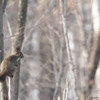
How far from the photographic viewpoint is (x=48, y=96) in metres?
11.5

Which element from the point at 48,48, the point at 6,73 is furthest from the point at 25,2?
the point at 48,48

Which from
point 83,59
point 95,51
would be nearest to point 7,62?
point 95,51

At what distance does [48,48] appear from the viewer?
11484 mm

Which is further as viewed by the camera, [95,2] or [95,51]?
[95,2]

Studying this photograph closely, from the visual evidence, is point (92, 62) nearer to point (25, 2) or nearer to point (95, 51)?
point (95, 51)

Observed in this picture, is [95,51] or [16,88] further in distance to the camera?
[95,51]

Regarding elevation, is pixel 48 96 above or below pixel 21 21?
below

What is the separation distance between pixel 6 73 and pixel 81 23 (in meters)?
7.50

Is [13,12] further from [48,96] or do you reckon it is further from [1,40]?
[1,40]

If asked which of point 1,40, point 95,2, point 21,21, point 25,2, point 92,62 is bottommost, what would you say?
point 92,62

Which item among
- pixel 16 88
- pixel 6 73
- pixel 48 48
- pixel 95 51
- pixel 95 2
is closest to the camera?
pixel 6 73

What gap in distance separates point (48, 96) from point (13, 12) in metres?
4.39

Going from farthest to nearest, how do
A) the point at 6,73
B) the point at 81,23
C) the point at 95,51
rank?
1. the point at 81,23
2. the point at 95,51
3. the point at 6,73

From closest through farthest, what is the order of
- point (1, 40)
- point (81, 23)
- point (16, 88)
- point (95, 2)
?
1. point (1, 40)
2. point (16, 88)
3. point (95, 2)
4. point (81, 23)
